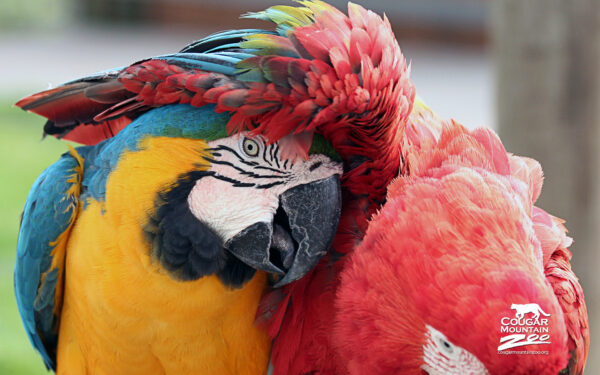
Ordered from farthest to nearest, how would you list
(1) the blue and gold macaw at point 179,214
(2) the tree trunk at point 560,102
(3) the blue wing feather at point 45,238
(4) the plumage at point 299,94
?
(2) the tree trunk at point 560,102 < (3) the blue wing feather at point 45,238 < (1) the blue and gold macaw at point 179,214 < (4) the plumage at point 299,94

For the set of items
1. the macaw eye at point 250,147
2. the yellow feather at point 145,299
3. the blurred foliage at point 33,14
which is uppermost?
the macaw eye at point 250,147

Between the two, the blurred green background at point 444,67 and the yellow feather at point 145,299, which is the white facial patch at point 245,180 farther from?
the blurred green background at point 444,67

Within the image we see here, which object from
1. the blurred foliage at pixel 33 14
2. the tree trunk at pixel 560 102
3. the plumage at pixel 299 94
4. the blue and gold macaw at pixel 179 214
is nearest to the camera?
the plumage at pixel 299 94

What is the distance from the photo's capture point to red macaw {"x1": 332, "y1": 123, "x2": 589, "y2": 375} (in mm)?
1206

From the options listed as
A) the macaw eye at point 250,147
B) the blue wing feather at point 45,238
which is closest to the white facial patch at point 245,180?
the macaw eye at point 250,147

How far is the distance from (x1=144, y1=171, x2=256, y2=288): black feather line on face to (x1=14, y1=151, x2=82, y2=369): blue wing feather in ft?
0.94

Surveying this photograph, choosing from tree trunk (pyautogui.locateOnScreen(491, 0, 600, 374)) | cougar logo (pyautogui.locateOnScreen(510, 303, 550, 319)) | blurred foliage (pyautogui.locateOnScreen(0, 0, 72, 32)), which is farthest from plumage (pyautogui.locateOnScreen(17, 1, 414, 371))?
blurred foliage (pyautogui.locateOnScreen(0, 0, 72, 32))

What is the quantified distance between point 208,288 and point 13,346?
2246mm

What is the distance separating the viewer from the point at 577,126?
7.80 feet

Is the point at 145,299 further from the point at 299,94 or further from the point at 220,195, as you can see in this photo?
the point at 299,94

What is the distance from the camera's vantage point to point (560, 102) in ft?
7.80

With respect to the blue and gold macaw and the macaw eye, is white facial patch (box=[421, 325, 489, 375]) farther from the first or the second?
the macaw eye

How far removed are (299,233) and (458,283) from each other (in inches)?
17.8

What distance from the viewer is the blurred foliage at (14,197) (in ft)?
11.0
